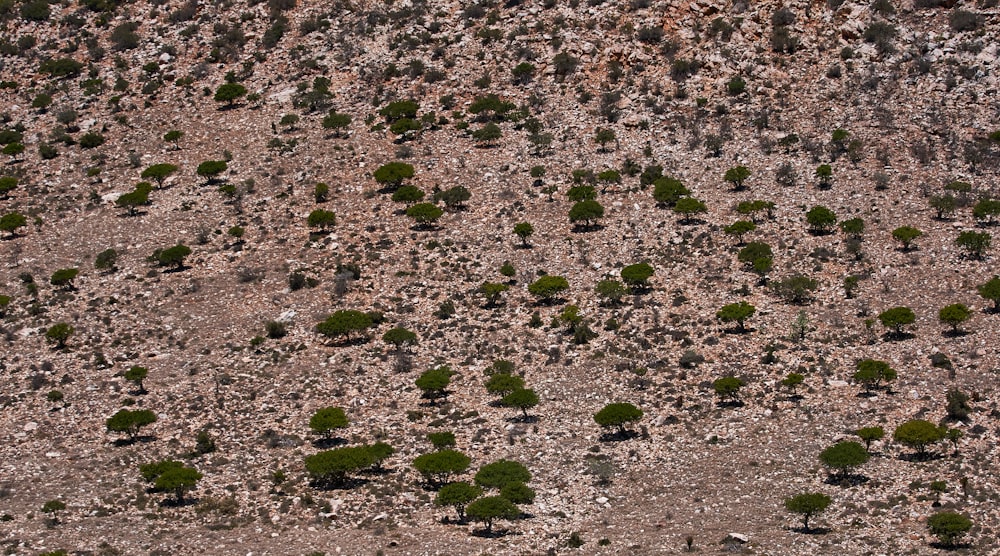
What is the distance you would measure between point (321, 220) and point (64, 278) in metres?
13.7

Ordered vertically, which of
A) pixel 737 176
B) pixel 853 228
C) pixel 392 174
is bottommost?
pixel 853 228

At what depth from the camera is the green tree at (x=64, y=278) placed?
61.4m

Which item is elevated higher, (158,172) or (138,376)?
(158,172)

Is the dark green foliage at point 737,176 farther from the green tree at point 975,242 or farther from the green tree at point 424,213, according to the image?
the green tree at point 424,213

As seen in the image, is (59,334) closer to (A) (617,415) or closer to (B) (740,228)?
(A) (617,415)

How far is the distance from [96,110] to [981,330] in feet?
190

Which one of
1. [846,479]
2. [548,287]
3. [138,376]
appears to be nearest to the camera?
[846,479]

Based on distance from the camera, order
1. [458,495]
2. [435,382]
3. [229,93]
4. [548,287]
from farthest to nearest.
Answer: [229,93] → [548,287] → [435,382] → [458,495]

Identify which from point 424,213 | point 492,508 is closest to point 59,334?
point 424,213

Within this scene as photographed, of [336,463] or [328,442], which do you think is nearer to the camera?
[336,463]

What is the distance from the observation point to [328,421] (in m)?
48.7

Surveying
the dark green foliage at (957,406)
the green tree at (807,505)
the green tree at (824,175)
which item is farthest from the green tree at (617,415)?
the green tree at (824,175)

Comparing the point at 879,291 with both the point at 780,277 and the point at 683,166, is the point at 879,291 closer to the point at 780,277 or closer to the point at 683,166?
the point at 780,277

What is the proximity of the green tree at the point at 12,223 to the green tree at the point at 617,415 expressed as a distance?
37604mm
